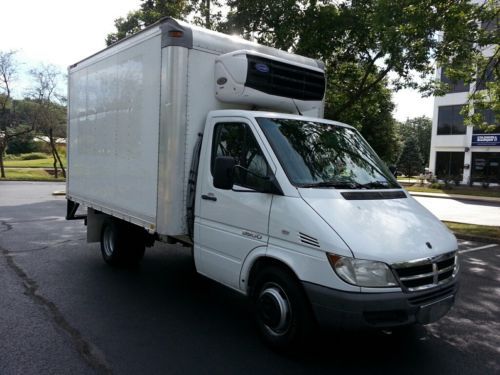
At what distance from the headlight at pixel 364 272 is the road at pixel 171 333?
89cm

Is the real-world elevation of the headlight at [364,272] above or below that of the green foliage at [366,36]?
below

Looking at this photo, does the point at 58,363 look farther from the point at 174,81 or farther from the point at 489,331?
the point at 489,331

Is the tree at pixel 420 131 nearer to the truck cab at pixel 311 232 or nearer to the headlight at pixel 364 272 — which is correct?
the truck cab at pixel 311 232

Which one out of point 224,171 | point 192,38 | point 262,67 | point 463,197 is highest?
point 192,38

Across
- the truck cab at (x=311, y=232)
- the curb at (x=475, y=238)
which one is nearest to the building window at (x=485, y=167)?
the curb at (x=475, y=238)

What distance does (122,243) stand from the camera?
6852 mm

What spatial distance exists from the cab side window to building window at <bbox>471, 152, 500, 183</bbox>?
36734 millimetres

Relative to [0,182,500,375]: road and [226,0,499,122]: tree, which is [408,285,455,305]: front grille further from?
[226,0,499,122]: tree

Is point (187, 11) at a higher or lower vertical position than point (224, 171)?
higher

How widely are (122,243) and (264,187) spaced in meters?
3.56

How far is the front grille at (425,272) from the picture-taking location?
3582 millimetres

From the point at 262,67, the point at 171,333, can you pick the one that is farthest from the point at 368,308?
the point at 262,67

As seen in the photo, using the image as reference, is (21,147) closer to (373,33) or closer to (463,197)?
(463,197)

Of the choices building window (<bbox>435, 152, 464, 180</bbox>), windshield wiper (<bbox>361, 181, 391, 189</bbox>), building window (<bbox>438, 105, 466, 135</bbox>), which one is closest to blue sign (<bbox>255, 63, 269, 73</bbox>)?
windshield wiper (<bbox>361, 181, 391, 189</bbox>)
